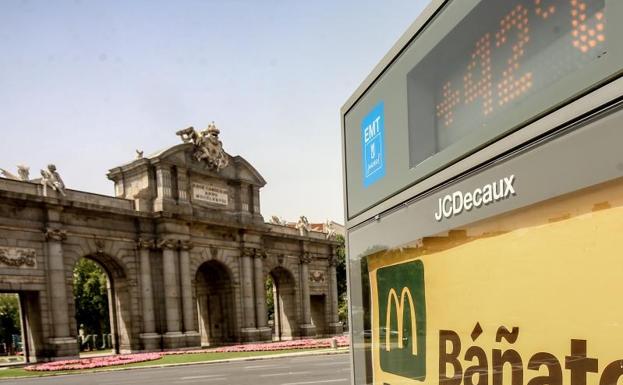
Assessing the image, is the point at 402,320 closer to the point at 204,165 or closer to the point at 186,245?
the point at 186,245

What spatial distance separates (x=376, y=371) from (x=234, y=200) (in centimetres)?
3402

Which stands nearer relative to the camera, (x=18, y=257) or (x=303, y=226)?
(x=18, y=257)

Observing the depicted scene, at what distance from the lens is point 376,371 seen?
245cm

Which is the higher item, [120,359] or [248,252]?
[248,252]

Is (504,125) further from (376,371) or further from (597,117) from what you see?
(376,371)

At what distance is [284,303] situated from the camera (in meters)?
41.1

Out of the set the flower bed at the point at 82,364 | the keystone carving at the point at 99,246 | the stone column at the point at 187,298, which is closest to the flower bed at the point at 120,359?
the flower bed at the point at 82,364

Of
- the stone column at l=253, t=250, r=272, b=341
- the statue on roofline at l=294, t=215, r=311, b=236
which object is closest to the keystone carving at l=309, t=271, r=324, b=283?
the statue on roofline at l=294, t=215, r=311, b=236

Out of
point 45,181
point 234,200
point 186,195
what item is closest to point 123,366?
point 45,181

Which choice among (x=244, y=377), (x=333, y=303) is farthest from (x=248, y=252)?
(x=244, y=377)

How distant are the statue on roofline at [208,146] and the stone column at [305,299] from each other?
11009 mm

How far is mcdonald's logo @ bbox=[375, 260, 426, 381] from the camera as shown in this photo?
1958 millimetres

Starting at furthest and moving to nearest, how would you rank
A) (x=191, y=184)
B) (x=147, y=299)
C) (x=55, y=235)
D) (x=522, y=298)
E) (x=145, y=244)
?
(x=191, y=184) < (x=145, y=244) < (x=147, y=299) < (x=55, y=235) < (x=522, y=298)

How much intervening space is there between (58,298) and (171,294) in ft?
20.7
